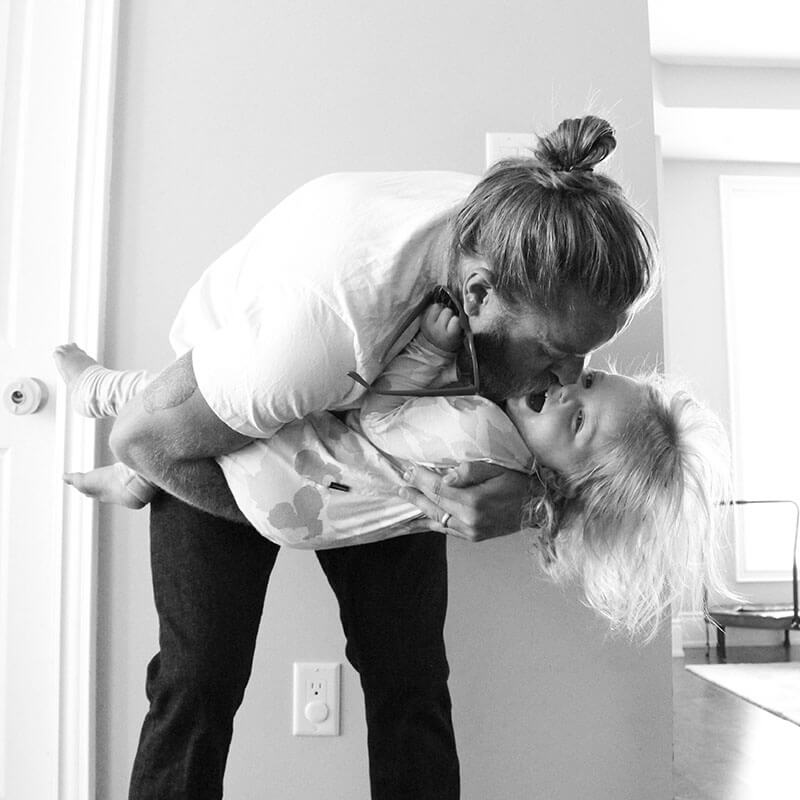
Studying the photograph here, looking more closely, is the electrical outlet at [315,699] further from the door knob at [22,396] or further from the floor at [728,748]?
the floor at [728,748]

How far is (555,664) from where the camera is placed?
158 centimetres

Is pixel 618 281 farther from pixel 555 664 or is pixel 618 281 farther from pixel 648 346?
pixel 555 664

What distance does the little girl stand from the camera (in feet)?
3.51

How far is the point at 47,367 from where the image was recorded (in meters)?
1.62

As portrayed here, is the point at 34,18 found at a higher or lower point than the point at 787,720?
higher

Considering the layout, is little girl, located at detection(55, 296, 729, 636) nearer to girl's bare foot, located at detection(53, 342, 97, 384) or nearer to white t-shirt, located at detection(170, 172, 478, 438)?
white t-shirt, located at detection(170, 172, 478, 438)

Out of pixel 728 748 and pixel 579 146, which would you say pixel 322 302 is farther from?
pixel 728 748

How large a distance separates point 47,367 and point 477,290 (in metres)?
1.02

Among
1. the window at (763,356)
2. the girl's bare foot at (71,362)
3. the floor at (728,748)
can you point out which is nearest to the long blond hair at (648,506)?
the girl's bare foot at (71,362)

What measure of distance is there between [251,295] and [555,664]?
3.12 ft

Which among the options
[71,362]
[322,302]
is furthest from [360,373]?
[71,362]

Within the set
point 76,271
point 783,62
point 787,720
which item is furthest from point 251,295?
point 783,62

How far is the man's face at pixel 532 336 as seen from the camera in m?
0.92

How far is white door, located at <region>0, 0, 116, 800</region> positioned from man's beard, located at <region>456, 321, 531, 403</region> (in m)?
0.84
